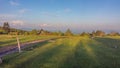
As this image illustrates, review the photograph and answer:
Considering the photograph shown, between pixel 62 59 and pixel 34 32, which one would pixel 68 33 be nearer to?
pixel 34 32

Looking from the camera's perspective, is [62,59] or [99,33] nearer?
[62,59]

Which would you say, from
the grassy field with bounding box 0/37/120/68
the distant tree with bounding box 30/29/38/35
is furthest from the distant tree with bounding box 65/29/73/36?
the grassy field with bounding box 0/37/120/68

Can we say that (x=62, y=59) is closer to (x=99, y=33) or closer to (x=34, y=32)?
(x=34, y=32)

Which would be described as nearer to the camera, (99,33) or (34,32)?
(34,32)

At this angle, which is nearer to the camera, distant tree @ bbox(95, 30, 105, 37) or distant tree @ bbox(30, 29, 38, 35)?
distant tree @ bbox(30, 29, 38, 35)

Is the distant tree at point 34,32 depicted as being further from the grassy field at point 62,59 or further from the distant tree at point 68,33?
the grassy field at point 62,59

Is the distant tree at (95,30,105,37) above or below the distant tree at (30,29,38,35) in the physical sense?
below

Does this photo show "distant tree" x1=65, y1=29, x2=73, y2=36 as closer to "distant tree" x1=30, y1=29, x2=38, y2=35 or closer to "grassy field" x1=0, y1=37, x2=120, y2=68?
"distant tree" x1=30, y1=29, x2=38, y2=35

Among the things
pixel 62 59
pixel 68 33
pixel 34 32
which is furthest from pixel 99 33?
pixel 62 59

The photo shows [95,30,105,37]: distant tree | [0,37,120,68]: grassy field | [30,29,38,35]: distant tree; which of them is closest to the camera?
[0,37,120,68]: grassy field

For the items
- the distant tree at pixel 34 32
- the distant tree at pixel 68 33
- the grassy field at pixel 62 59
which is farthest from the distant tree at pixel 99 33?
the grassy field at pixel 62 59

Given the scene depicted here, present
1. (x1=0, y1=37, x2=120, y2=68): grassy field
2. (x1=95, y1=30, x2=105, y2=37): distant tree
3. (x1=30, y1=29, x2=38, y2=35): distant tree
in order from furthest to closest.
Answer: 1. (x1=95, y1=30, x2=105, y2=37): distant tree
2. (x1=30, y1=29, x2=38, y2=35): distant tree
3. (x1=0, y1=37, x2=120, y2=68): grassy field

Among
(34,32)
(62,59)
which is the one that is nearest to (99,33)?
(34,32)

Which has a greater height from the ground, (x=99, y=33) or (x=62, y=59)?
(x=62, y=59)
